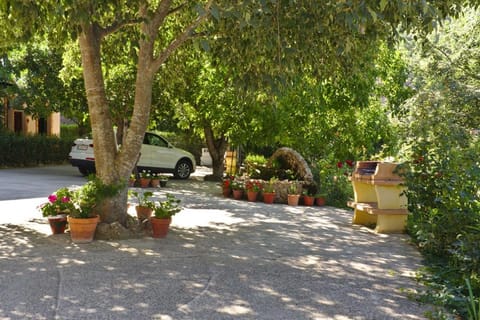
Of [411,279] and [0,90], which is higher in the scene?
[0,90]

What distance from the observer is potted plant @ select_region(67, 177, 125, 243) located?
261 inches

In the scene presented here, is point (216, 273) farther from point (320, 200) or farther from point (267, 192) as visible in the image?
point (320, 200)

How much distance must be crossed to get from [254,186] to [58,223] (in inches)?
241

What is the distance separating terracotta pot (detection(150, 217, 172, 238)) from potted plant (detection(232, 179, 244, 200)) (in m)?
5.51

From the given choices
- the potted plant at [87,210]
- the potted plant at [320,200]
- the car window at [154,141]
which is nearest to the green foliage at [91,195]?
the potted plant at [87,210]

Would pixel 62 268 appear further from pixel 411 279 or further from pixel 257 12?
pixel 411 279

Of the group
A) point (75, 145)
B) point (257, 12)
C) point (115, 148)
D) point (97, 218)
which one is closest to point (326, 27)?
point (257, 12)

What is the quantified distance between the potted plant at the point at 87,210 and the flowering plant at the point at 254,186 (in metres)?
5.81

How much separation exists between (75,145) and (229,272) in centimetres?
1245

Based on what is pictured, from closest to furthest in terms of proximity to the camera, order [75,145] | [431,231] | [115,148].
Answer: [431,231], [115,148], [75,145]

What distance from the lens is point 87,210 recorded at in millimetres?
6738

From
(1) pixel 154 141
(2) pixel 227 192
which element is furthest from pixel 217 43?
(1) pixel 154 141

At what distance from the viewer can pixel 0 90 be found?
20266 mm

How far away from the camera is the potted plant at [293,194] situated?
1204cm
